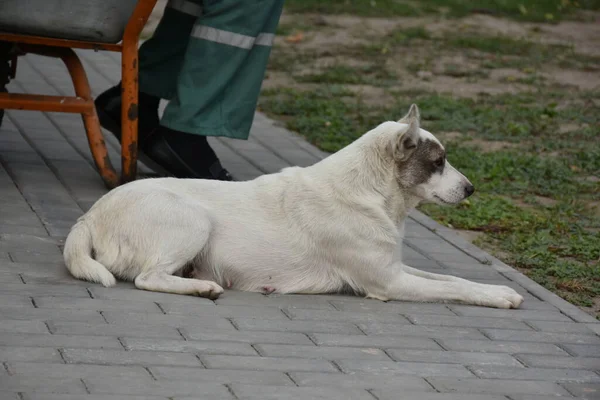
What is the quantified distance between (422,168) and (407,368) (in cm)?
121

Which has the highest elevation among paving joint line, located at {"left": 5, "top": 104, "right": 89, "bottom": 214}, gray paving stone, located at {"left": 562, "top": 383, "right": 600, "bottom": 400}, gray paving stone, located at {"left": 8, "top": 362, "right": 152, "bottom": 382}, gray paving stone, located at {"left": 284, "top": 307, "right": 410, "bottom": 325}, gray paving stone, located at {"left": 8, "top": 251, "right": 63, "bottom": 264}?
gray paving stone, located at {"left": 562, "top": 383, "right": 600, "bottom": 400}

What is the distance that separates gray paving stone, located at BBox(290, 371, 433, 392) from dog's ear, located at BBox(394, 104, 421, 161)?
4.18 feet

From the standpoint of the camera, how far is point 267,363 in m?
3.93

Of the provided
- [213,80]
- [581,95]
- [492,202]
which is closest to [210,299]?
[213,80]

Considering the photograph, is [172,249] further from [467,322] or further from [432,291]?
[467,322]

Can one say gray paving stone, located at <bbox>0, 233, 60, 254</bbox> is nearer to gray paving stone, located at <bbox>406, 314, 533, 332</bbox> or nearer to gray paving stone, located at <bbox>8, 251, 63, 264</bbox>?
gray paving stone, located at <bbox>8, 251, 63, 264</bbox>

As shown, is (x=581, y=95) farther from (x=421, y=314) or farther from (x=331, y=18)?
(x=421, y=314)

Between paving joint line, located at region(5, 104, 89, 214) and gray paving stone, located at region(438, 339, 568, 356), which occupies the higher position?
gray paving stone, located at region(438, 339, 568, 356)

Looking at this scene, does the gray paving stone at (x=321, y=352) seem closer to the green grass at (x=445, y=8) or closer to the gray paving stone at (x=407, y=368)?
the gray paving stone at (x=407, y=368)

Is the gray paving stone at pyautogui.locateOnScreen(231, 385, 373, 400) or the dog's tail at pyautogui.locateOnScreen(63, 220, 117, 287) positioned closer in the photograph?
the gray paving stone at pyautogui.locateOnScreen(231, 385, 373, 400)

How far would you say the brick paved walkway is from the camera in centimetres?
368

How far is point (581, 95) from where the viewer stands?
10141mm

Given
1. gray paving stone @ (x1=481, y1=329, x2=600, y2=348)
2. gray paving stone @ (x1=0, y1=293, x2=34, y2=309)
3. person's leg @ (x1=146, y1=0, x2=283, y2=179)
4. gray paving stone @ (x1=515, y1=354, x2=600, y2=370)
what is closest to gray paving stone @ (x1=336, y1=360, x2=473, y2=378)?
gray paving stone @ (x1=515, y1=354, x2=600, y2=370)

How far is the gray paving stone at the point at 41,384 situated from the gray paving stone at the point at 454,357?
3.86 ft
